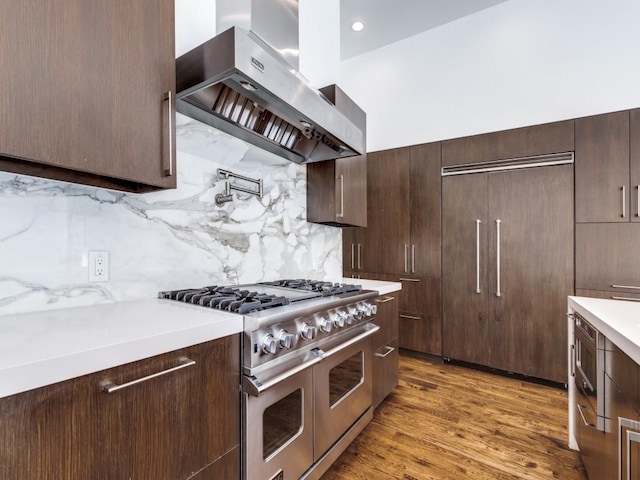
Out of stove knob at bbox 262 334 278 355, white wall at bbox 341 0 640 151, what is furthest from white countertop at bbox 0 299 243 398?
white wall at bbox 341 0 640 151

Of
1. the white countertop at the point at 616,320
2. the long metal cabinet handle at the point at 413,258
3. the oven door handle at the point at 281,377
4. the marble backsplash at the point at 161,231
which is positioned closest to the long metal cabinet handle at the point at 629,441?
the white countertop at the point at 616,320

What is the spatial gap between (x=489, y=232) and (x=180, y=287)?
106 inches

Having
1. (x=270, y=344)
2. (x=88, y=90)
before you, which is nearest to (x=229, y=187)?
(x=88, y=90)

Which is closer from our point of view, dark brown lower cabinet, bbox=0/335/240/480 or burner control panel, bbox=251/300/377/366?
dark brown lower cabinet, bbox=0/335/240/480

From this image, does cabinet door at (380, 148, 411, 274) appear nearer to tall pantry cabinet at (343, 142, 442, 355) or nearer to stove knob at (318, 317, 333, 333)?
tall pantry cabinet at (343, 142, 442, 355)

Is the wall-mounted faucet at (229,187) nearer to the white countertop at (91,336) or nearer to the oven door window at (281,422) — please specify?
the white countertop at (91,336)

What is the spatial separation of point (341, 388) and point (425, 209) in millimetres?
Answer: 2187

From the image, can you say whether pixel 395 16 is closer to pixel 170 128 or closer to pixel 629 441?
pixel 170 128

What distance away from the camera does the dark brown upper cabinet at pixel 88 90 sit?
0.82 meters

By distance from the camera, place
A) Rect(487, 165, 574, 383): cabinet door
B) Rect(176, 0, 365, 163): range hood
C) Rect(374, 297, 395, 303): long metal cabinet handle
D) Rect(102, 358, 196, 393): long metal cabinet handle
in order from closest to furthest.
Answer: Rect(102, 358, 196, 393): long metal cabinet handle, Rect(176, 0, 365, 163): range hood, Rect(374, 297, 395, 303): long metal cabinet handle, Rect(487, 165, 574, 383): cabinet door

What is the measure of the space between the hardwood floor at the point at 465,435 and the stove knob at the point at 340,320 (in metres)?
0.80

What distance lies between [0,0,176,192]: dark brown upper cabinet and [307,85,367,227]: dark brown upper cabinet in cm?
136

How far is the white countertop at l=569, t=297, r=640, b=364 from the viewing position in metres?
0.97

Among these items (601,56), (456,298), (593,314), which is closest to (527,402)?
(456,298)
